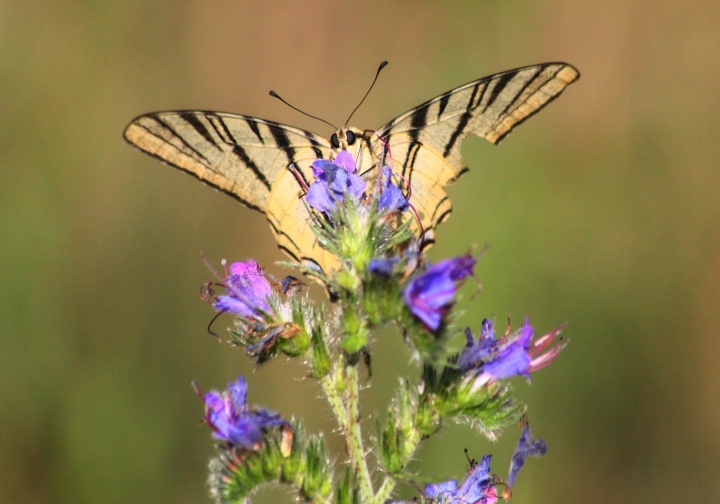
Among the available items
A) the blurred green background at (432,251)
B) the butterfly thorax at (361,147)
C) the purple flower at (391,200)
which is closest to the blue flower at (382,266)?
the purple flower at (391,200)

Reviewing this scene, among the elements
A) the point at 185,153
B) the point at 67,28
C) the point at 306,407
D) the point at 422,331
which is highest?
the point at 67,28

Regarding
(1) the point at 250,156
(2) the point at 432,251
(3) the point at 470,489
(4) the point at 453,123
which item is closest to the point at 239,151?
(1) the point at 250,156

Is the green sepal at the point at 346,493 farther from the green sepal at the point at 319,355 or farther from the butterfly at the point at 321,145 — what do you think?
the butterfly at the point at 321,145

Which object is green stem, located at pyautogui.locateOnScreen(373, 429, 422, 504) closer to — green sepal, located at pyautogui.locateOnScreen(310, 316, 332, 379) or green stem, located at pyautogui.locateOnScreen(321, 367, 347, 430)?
green stem, located at pyautogui.locateOnScreen(321, 367, 347, 430)

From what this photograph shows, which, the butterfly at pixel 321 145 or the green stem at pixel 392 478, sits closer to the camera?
the green stem at pixel 392 478

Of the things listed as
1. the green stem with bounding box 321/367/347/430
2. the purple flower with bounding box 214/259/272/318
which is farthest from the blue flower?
the purple flower with bounding box 214/259/272/318

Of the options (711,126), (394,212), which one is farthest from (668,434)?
(394,212)

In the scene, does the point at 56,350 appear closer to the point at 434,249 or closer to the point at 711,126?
the point at 434,249

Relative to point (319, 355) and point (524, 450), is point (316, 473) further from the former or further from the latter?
point (524, 450)
